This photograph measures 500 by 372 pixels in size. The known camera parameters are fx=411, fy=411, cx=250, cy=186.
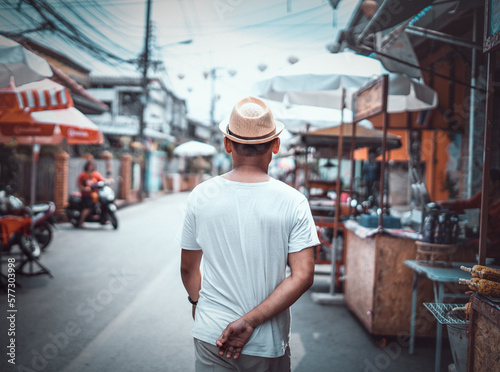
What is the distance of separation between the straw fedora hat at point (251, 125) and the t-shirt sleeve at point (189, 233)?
15.6 inches

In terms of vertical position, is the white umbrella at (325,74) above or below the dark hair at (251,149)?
above

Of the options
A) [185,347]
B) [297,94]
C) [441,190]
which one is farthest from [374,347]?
[441,190]

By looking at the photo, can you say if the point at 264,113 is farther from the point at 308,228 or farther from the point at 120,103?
the point at 120,103

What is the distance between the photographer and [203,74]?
1634 cm

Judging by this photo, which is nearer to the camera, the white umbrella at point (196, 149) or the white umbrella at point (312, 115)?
the white umbrella at point (312, 115)

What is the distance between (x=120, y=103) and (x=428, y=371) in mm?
31153

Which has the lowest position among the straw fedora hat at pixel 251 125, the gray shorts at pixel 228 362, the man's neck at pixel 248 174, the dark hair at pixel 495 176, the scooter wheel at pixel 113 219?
the scooter wheel at pixel 113 219

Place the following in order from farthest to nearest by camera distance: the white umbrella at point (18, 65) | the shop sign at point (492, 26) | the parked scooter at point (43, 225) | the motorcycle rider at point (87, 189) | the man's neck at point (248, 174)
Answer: the motorcycle rider at point (87, 189)
the parked scooter at point (43, 225)
the white umbrella at point (18, 65)
the shop sign at point (492, 26)
the man's neck at point (248, 174)

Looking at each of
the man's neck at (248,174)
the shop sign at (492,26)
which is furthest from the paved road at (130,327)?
the shop sign at (492,26)

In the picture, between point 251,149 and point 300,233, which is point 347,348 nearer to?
point 300,233

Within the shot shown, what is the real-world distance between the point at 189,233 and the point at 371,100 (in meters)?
3.45

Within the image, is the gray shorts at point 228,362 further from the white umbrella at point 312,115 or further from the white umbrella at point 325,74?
the white umbrella at point 312,115

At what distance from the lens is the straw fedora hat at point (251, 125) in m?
1.83

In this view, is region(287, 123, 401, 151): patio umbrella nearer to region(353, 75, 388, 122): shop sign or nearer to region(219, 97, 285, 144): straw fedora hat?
region(353, 75, 388, 122): shop sign
